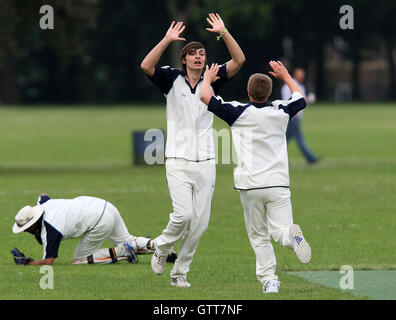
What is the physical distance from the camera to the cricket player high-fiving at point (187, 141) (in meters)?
9.59

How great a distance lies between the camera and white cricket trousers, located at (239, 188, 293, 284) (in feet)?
29.9

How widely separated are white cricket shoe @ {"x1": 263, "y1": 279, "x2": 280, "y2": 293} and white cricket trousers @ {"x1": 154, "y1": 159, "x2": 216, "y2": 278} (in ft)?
3.00

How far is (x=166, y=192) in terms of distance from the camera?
20.5 metres

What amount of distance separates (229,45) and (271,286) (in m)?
2.32

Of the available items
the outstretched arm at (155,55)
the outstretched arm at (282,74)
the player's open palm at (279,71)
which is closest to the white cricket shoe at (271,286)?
the outstretched arm at (282,74)

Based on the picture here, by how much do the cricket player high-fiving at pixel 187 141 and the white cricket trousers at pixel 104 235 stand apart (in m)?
1.86

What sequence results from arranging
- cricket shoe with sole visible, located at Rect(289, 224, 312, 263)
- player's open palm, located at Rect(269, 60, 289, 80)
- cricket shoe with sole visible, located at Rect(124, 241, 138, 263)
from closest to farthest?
1. cricket shoe with sole visible, located at Rect(289, 224, 312, 263)
2. player's open palm, located at Rect(269, 60, 289, 80)
3. cricket shoe with sole visible, located at Rect(124, 241, 138, 263)

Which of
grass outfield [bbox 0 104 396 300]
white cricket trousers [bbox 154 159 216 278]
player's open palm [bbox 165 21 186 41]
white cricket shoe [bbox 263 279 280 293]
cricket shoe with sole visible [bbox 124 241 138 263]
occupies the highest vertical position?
player's open palm [bbox 165 21 186 41]

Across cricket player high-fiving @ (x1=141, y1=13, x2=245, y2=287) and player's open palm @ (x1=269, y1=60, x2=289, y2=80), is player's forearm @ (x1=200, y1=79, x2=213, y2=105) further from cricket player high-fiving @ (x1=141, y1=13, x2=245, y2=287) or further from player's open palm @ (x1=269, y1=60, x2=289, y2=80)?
player's open palm @ (x1=269, y1=60, x2=289, y2=80)

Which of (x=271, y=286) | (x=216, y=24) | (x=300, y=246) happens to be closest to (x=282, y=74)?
(x=216, y=24)

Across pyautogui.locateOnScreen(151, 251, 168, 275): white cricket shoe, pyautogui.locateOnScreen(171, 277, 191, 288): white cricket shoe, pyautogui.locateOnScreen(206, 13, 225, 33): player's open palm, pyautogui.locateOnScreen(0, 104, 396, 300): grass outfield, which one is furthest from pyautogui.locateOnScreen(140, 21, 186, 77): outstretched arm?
pyautogui.locateOnScreen(0, 104, 396, 300): grass outfield
